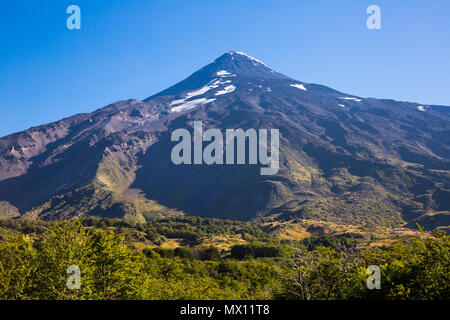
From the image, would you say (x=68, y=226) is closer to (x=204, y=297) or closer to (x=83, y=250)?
(x=83, y=250)

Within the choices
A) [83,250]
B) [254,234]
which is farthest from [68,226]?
[254,234]

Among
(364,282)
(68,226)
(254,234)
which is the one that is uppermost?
(68,226)

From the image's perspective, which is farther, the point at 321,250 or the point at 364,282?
the point at 321,250

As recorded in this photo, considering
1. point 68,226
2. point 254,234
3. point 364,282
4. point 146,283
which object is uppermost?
point 68,226
